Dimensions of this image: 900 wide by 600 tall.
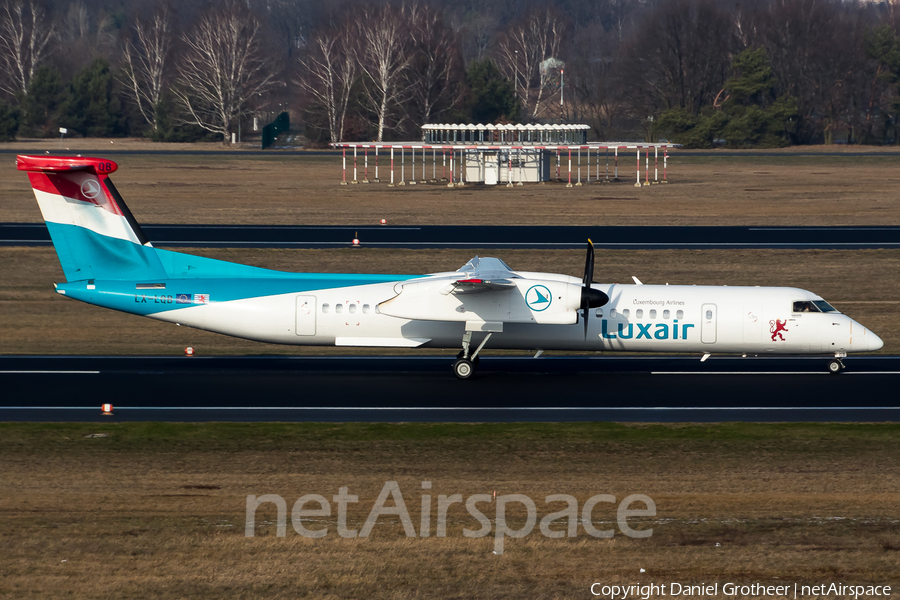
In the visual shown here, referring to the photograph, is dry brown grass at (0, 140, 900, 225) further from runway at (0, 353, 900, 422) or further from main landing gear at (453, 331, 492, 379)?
main landing gear at (453, 331, 492, 379)

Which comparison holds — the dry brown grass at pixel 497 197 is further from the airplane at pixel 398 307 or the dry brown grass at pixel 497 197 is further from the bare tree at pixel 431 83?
the airplane at pixel 398 307

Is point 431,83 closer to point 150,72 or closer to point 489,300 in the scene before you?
point 150,72

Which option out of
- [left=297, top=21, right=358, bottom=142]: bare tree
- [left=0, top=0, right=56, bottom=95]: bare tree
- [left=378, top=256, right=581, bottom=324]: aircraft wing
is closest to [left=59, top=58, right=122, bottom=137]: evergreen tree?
[left=0, top=0, right=56, bottom=95]: bare tree

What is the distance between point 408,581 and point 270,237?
1405 inches

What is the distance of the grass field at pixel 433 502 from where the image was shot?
593 inches

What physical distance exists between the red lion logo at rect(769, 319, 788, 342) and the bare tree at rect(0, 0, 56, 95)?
120 m

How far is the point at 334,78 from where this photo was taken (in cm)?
12162

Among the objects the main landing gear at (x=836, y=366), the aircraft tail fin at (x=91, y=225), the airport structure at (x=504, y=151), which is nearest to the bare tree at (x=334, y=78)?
the airport structure at (x=504, y=151)

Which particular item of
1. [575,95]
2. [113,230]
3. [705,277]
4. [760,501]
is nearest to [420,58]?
[575,95]

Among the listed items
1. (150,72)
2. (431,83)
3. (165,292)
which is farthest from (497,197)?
(150,72)

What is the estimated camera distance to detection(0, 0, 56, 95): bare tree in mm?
134750

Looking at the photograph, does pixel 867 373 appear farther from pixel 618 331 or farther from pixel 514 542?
pixel 514 542

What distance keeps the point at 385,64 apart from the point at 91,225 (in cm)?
9026

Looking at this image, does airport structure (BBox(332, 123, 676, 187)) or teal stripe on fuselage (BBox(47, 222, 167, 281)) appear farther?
airport structure (BBox(332, 123, 676, 187))
